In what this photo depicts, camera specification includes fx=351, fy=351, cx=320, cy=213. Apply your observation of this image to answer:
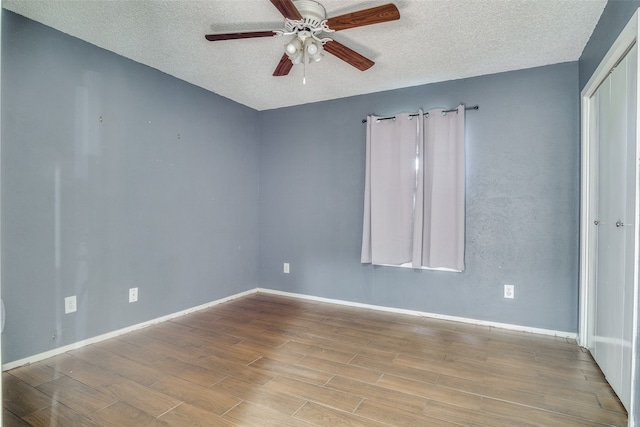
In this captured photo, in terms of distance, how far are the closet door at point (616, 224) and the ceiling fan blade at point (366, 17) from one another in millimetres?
1230

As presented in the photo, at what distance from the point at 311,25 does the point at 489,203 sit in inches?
84.2

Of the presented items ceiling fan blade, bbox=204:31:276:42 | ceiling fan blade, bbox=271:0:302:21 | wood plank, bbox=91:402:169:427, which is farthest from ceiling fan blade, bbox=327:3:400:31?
wood plank, bbox=91:402:169:427

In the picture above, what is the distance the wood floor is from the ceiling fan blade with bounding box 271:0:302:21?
6.99ft

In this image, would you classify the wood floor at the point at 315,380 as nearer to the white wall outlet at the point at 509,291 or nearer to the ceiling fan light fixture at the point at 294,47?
the white wall outlet at the point at 509,291

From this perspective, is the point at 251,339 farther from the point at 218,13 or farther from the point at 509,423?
the point at 218,13

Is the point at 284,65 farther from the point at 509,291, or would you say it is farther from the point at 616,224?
the point at 509,291

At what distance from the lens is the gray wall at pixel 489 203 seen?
2.90 meters

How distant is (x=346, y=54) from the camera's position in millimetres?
2365

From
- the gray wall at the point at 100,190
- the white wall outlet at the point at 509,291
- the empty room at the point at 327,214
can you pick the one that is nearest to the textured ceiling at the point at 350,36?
the empty room at the point at 327,214

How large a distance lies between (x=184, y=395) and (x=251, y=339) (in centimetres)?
82

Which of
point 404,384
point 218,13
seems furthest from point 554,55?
point 404,384

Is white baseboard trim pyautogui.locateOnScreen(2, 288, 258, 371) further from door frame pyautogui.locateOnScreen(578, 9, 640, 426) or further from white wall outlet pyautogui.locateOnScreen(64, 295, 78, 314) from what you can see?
door frame pyautogui.locateOnScreen(578, 9, 640, 426)

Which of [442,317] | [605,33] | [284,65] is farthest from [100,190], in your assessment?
[605,33]

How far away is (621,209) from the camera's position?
6.40 feet
